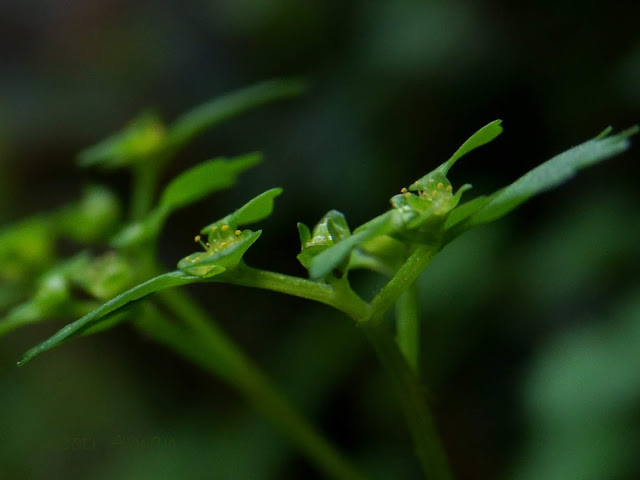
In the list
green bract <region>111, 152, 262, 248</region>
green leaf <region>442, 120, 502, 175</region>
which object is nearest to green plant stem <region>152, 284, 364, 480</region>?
green bract <region>111, 152, 262, 248</region>

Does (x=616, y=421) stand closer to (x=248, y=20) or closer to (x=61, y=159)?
(x=248, y=20)

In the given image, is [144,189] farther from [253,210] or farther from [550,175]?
[550,175]

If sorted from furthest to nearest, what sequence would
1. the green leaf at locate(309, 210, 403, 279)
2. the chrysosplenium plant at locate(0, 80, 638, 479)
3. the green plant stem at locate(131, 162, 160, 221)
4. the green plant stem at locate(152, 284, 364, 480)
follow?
the green plant stem at locate(131, 162, 160, 221), the green plant stem at locate(152, 284, 364, 480), the chrysosplenium plant at locate(0, 80, 638, 479), the green leaf at locate(309, 210, 403, 279)

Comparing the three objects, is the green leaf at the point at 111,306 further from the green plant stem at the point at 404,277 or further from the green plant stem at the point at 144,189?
the green plant stem at the point at 144,189

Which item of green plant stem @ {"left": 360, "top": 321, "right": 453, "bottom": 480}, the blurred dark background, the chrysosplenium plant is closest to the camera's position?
the chrysosplenium plant

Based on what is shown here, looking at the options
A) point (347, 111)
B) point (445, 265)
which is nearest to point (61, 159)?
point (347, 111)

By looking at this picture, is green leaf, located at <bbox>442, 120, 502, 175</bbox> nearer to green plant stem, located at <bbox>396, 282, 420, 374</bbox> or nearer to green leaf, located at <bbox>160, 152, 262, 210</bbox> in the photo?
green plant stem, located at <bbox>396, 282, 420, 374</bbox>

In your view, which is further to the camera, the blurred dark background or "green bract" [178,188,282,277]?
the blurred dark background
